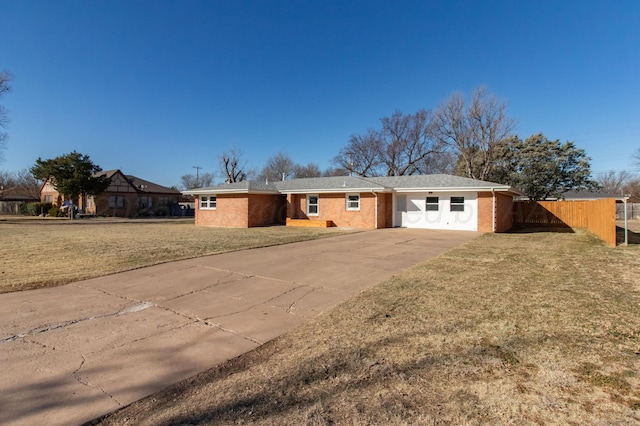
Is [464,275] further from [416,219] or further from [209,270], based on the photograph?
[416,219]

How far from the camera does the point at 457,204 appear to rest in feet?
60.8

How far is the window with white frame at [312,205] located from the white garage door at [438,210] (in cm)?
508

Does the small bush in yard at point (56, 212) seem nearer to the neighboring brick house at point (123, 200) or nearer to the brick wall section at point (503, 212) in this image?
the neighboring brick house at point (123, 200)

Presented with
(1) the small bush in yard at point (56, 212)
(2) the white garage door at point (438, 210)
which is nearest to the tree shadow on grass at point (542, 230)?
(2) the white garage door at point (438, 210)

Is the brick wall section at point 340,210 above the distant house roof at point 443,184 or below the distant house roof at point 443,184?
below

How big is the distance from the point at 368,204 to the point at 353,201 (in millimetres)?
1076

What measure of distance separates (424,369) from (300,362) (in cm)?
120

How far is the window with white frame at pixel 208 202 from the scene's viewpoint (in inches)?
908

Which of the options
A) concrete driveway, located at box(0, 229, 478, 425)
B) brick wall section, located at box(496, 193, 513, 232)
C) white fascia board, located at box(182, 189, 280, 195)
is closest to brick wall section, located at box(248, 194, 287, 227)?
white fascia board, located at box(182, 189, 280, 195)

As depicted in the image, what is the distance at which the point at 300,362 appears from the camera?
3363mm

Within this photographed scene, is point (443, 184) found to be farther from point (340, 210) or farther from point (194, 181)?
point (194, 181)

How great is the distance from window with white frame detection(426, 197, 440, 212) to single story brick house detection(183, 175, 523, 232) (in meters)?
0.06

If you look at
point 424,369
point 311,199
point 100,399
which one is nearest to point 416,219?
point 311,199

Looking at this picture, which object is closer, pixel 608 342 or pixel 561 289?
pixel 608 342
